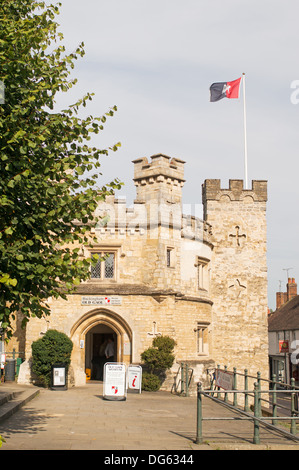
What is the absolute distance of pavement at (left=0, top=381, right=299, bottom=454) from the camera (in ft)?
31.5

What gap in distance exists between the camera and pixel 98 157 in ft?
35.7

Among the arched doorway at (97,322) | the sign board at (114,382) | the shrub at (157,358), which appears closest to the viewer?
the sign board at (114,382)

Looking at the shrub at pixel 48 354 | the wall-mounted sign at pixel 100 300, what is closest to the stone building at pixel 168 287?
the wall-mounted sign at pixel 100 300

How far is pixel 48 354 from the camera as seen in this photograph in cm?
2030

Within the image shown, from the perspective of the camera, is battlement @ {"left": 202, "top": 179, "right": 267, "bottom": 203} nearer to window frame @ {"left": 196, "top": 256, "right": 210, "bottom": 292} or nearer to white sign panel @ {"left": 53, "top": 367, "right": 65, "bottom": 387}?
window frame @ {"left": 196, "top": 256, "right": 210, "bottom": 292}

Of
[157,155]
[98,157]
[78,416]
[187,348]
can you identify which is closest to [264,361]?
[187,348]

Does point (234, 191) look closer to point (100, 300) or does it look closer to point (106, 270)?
point (106, 270)

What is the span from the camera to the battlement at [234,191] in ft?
93.2

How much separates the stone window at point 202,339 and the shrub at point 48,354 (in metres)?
6.47

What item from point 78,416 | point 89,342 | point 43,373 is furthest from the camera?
point 89,342

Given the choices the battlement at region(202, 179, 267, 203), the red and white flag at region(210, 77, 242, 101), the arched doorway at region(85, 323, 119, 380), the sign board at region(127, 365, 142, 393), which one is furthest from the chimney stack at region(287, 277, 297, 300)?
the sign board at region(127, 365, 142, 393)

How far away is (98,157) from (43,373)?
12.0 m

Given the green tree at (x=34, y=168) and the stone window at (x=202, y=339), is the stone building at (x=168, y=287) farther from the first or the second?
the green tree at (x=34, y=168)
